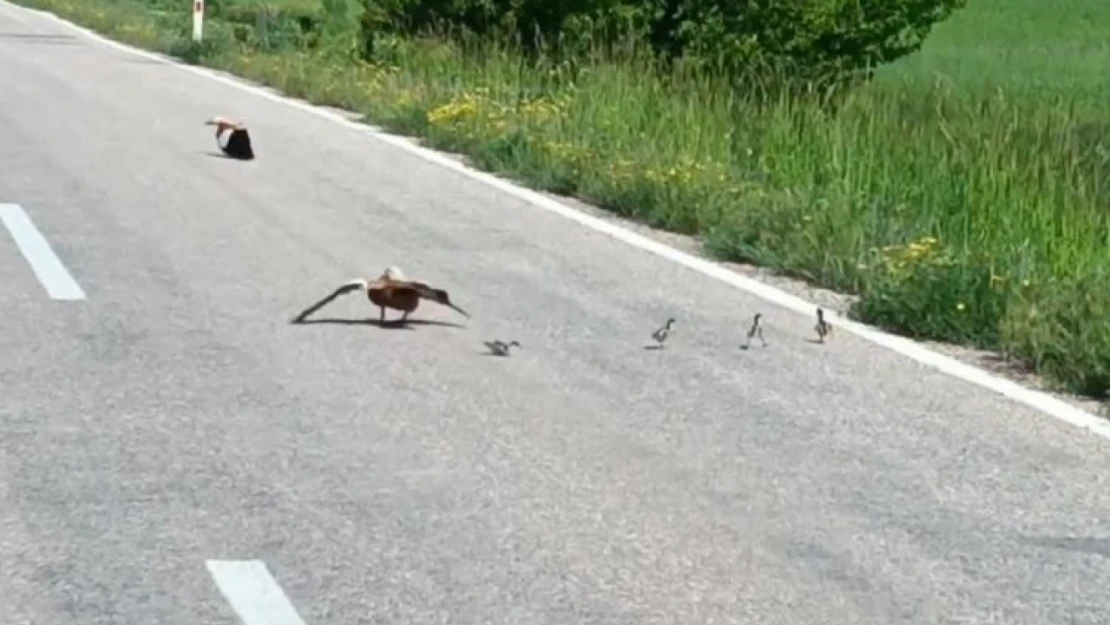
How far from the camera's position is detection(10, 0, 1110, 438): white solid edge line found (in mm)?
10023

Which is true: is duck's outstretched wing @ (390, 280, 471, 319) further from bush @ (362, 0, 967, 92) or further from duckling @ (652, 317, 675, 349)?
bush @ (362, 0, 967, 92)

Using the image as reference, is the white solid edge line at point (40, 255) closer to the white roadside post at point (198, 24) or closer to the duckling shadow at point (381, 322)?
the duckling shadow at point (381, 322)

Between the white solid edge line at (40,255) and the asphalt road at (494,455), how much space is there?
0.08 metres

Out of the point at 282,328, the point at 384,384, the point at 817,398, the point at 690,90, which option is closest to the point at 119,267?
the point at 282,328

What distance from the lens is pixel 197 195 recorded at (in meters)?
15.7

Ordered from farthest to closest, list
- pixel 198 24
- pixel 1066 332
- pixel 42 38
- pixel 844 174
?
pixel 42 38 → pixel 198 24 → pixel 844 174 → pixel 1066 332

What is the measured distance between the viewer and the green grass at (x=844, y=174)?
11719 mm

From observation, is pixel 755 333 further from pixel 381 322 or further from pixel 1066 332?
pixel 381 322

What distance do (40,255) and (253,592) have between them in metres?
6.37

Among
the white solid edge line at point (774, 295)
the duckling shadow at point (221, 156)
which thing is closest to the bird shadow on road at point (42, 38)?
the white solid edge line at point (774, 295)

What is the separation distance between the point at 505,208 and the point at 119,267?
386 cm

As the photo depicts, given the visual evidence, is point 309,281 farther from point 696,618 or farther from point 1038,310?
point 696,618

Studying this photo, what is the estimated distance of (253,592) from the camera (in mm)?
6730

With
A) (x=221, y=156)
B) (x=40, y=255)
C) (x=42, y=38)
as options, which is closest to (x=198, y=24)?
(x=42, y=38)
